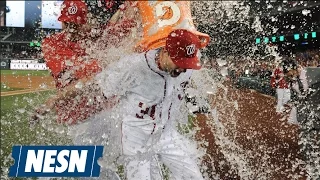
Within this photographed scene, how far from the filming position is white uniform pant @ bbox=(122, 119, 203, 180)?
3.06 metres

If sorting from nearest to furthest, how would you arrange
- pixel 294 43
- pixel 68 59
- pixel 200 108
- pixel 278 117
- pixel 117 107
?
pixel 117 107 → pixel 68 59 → pixel 200 108 → pixel 278 117 → pixel 294 43

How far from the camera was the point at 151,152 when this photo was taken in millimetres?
3156

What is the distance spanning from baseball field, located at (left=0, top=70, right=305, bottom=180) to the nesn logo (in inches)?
14.7

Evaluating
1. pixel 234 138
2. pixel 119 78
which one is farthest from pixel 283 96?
pixel 119 78

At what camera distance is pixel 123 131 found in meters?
3.15

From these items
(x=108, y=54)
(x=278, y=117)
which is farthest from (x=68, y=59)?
(x=278, y=117)

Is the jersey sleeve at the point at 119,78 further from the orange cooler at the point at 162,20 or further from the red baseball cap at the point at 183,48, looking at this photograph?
the orange cooler at the point at 162,20

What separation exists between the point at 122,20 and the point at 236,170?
1901 millimetres

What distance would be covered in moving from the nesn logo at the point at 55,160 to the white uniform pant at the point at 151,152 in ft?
2.09

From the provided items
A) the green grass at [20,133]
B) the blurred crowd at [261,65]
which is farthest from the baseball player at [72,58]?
the blurred crowd at [261,65]

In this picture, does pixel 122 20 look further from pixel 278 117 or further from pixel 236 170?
pixel 278 117

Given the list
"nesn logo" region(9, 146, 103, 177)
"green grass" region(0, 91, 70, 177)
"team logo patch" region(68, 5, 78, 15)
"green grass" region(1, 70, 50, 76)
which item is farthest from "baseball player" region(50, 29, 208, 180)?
"green grass" region(1, 70, 50, 76)

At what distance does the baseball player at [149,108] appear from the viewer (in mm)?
2961

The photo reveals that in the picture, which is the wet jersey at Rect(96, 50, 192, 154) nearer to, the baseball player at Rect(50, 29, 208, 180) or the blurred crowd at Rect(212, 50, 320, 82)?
the baseball player at Rect(50, 29, 208, 180)
